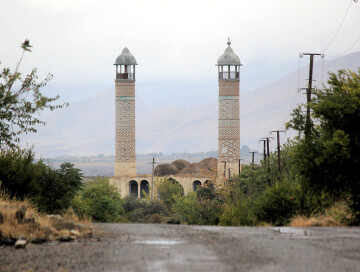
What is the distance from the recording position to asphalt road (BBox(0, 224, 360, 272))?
9.99 metres

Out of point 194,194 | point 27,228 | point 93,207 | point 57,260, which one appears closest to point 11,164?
point 27,228

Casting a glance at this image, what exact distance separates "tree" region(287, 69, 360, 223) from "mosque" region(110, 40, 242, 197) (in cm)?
6261

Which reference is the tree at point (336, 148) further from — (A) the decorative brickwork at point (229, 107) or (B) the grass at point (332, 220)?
(A) the decorative brickwork at point (229, 107)

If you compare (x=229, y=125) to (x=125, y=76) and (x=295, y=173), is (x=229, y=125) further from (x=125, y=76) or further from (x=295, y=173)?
(x=295, y=173)

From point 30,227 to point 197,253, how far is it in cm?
434

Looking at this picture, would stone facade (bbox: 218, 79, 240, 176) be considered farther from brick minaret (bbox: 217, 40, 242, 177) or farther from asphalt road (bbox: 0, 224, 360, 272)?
asphalt road (bbox: 0, 224, 360, 272)

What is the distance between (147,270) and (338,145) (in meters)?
12.9

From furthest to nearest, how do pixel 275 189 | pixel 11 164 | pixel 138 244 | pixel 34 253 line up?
pixel 275 189, pixel 11 164, pixel 138 244, pixel 34 253

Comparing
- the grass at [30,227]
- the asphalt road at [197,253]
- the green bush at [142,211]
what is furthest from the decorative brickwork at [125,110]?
the asphalt road at [197,253]

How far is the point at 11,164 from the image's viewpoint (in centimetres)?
2386

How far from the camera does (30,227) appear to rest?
1427cm

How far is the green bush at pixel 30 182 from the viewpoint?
76.9 ft

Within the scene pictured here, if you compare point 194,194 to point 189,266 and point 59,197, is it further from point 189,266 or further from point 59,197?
point 189,266

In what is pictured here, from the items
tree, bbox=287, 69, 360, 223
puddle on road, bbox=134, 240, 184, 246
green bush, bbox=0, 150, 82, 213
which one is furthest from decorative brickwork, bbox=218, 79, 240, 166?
puddle on road, bbox=134, 240, 184, 246
